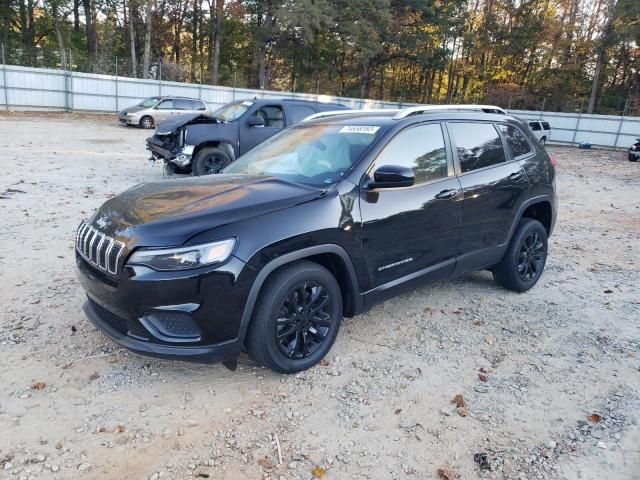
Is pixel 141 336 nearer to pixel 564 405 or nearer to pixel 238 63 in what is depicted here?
pixel 564 405

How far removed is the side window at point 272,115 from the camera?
9.67 meters

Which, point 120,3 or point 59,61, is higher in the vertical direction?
point 120,3

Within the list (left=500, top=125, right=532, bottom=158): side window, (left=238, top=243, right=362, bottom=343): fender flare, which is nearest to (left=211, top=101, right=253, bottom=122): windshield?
(left=500, top=125, right=532, bottom=158): side window

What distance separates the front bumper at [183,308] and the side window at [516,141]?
3177mm

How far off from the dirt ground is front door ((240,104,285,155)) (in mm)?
4870

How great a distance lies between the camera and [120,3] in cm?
3612

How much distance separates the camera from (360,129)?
3.75m

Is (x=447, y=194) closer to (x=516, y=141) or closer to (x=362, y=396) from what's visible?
(x=516, y=141)

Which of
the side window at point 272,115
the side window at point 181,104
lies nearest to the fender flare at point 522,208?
the side window at point 272,115

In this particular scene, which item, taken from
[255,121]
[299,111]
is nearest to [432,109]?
[255,121]

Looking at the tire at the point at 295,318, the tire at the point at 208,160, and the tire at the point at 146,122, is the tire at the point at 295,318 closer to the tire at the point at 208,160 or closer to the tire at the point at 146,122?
the tire at the point at 208,160

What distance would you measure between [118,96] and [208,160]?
19415mm

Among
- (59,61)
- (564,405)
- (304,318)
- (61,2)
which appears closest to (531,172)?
(564,405)

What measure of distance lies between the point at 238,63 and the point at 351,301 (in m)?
45.9
